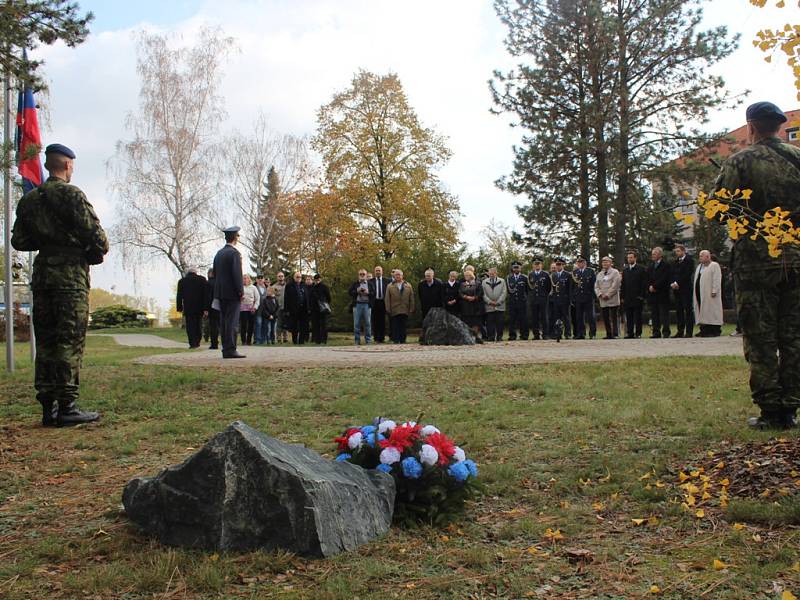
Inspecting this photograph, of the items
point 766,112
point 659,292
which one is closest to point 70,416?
point 766,112

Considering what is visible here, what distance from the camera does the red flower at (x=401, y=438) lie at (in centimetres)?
441

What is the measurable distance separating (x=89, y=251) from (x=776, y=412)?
592cm

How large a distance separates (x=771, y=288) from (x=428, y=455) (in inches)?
120

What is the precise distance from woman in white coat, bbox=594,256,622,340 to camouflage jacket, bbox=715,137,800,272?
11.6 m

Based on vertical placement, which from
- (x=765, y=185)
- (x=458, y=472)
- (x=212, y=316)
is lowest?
(x=458, y=472)

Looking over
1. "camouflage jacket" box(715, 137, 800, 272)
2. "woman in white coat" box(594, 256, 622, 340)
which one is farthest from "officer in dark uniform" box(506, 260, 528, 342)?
"camouflage jacket" box(715, 137, 800, 272)

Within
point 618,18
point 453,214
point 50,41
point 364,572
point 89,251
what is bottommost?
point 364,572

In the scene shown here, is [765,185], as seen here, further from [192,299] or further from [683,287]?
[192,299]

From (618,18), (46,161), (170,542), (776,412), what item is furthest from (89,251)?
(618,18)

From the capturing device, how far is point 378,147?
35.7 meters

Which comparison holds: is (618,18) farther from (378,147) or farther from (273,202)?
(273,202)

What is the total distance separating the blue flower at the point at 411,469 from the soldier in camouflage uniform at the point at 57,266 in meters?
3.74

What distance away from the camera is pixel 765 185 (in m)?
5.52

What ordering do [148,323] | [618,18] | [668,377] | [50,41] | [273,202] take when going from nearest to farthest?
[50,41]
[668,377]
[618,18]
[273,202]
[148,323]
